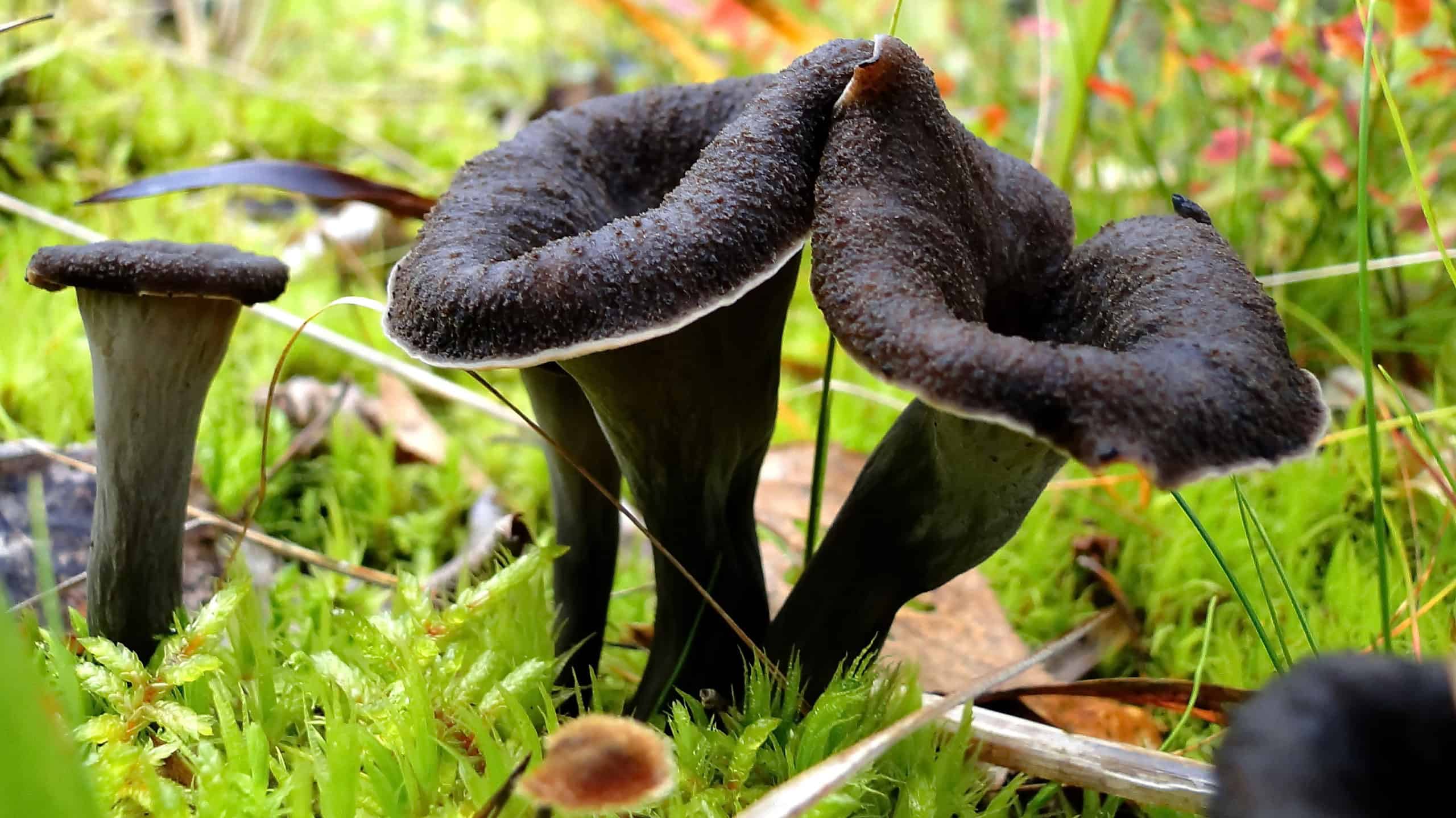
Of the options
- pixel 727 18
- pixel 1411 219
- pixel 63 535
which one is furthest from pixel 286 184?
pixel 1411 219

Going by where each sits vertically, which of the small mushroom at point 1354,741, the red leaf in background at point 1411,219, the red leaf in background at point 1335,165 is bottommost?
the small mushroom at point 1354,741

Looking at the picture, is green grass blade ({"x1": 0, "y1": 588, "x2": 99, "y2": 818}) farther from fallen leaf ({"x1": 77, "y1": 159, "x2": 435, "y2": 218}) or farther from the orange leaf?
the orange leaf

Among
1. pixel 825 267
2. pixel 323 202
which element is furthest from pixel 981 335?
pixel 323 202

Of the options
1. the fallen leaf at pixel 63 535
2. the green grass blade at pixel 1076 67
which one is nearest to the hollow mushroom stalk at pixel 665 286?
the fallen leaf at pixel 63 535

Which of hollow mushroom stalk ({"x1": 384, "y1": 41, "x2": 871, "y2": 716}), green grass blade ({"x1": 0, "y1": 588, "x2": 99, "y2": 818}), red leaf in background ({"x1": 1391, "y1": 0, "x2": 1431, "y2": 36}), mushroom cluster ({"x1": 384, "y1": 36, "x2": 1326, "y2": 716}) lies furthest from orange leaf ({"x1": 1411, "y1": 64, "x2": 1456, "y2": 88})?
green grass blade ({"x1": 0, "y1": 588, "x2": 99, "y2": 818})

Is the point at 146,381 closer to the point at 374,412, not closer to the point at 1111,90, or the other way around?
the point at 374,412

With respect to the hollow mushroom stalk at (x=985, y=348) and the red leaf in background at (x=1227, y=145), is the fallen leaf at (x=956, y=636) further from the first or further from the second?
the red leaf in background at (x=1227, y=145)

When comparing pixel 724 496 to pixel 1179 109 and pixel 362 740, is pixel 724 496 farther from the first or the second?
pixel 1179 109
